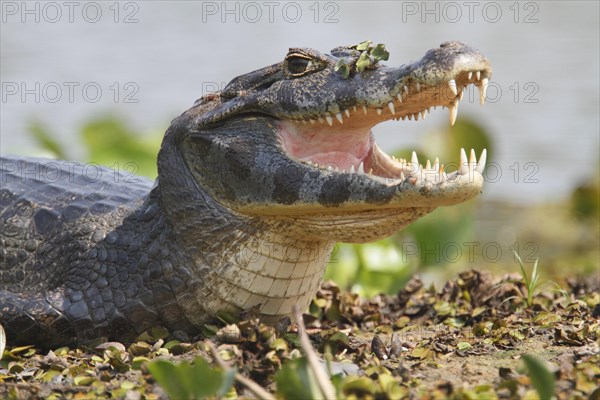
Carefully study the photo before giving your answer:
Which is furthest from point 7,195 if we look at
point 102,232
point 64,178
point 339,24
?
point 339,24

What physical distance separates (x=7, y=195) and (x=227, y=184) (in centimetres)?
155

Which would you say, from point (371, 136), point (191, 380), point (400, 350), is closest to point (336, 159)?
point (371, 136)

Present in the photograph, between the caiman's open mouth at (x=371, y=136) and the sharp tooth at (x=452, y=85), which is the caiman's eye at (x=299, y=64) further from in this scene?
the sharp tooth at (x=452, y=85)

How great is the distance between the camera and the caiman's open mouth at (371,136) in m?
4.23

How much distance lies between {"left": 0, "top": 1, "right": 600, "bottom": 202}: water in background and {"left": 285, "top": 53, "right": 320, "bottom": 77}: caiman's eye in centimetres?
437

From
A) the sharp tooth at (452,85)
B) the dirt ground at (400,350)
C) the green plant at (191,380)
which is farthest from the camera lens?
the sharp tooth at (452,85)

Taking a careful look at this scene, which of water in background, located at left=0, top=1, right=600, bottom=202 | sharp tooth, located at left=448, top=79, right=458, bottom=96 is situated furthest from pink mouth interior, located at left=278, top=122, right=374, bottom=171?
water in background, located at left=0, top=1, right=600, bottom=202

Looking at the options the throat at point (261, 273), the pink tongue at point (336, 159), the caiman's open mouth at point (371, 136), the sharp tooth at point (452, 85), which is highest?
the sharp tooth at point (452, 85)

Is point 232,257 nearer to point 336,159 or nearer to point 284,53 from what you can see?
point 336,159

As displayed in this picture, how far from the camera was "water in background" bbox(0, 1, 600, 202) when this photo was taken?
12438 mm

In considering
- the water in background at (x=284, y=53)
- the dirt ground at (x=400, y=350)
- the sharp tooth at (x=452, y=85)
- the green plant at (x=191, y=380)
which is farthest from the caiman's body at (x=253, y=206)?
the water in background at (x=284, y=53)

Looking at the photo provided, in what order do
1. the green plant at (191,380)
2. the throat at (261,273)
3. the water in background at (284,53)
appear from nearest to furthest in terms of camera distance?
the green plant at (191,380), the throat at (261,273), the water in background at (284,53)

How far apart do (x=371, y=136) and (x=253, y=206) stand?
2.31 feet

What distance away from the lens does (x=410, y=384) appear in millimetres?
3812
